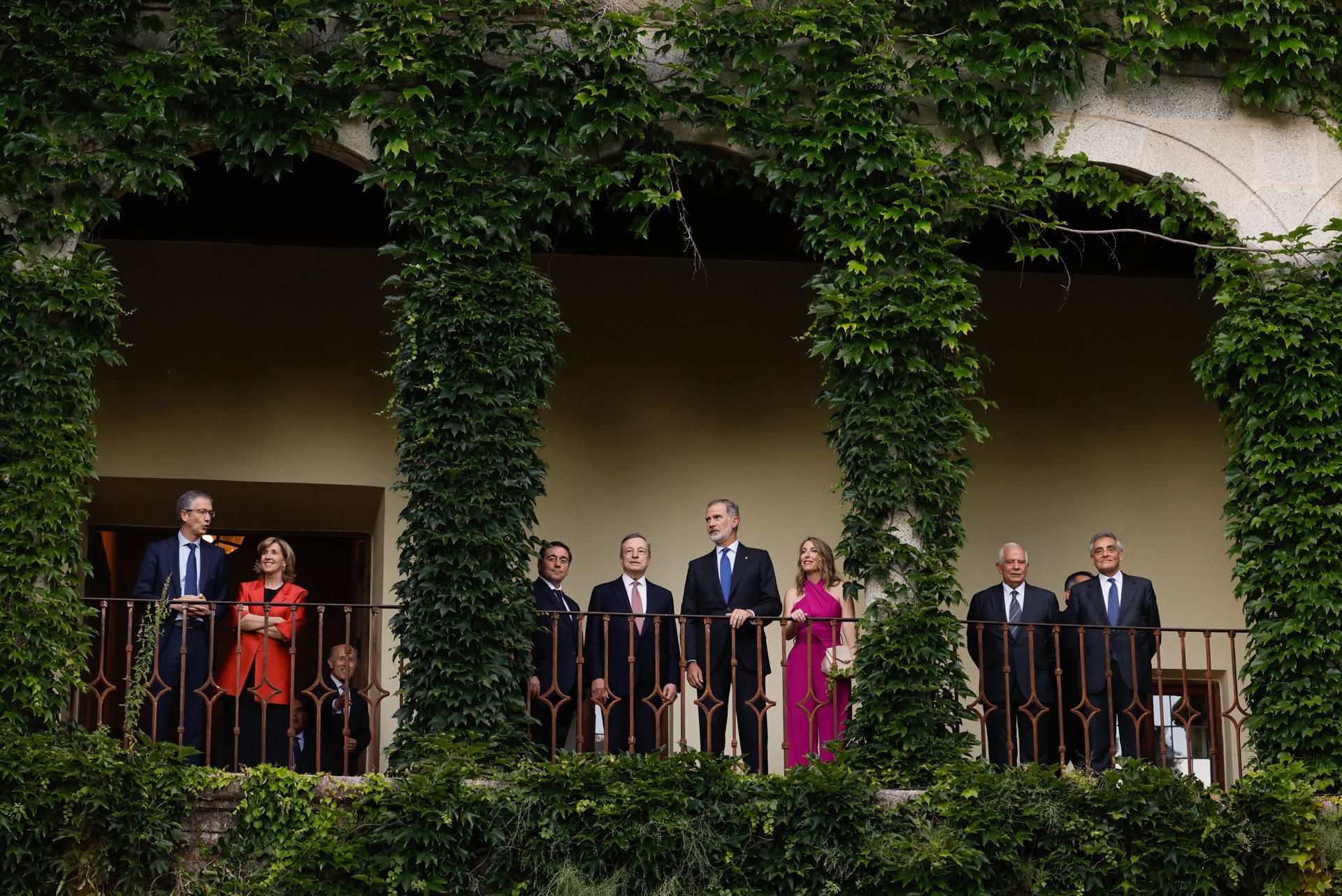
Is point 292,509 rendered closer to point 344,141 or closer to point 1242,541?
point 344,141

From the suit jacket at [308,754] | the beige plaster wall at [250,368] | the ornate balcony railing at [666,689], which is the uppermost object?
the beige plaster wall at [250,368]

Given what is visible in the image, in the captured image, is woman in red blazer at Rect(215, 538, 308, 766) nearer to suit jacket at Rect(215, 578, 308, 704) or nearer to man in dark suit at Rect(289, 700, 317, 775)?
suit jacket at Rect(215, 578, 308, 704)

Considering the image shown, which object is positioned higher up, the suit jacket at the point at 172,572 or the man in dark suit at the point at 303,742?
the suit jacket at the point at 172,572

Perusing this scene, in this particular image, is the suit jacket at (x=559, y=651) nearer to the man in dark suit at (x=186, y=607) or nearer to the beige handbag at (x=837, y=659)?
the beige handbag at (x=837, y=659)

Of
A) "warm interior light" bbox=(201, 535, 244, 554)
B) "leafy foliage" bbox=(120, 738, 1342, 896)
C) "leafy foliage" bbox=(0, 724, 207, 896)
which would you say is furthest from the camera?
"warm interior light" bbox=(201, 535, 244, 554)

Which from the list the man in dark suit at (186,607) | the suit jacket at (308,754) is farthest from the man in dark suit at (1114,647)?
the man in dark suit at (186,607)

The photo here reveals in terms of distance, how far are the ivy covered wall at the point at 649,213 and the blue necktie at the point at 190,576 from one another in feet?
1.91

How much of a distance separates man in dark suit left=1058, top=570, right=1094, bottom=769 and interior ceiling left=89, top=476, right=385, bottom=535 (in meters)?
4.79

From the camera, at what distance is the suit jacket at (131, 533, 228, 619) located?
10.3 metres

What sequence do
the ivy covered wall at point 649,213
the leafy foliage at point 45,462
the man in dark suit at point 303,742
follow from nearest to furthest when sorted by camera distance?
the leafy foliage at point 45,462, the ivy covered wall at point 649,213, the man in dark suit at point 303,742

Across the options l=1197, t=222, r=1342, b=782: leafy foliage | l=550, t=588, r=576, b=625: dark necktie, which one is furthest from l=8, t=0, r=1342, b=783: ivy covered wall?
l=550, t=588, r=576, b=625: dark necktie

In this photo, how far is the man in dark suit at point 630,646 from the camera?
10.4m

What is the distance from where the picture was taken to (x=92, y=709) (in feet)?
43.8

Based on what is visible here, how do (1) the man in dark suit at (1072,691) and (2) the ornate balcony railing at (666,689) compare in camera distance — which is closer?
(2) the ornate balcony railing at (666,689)
